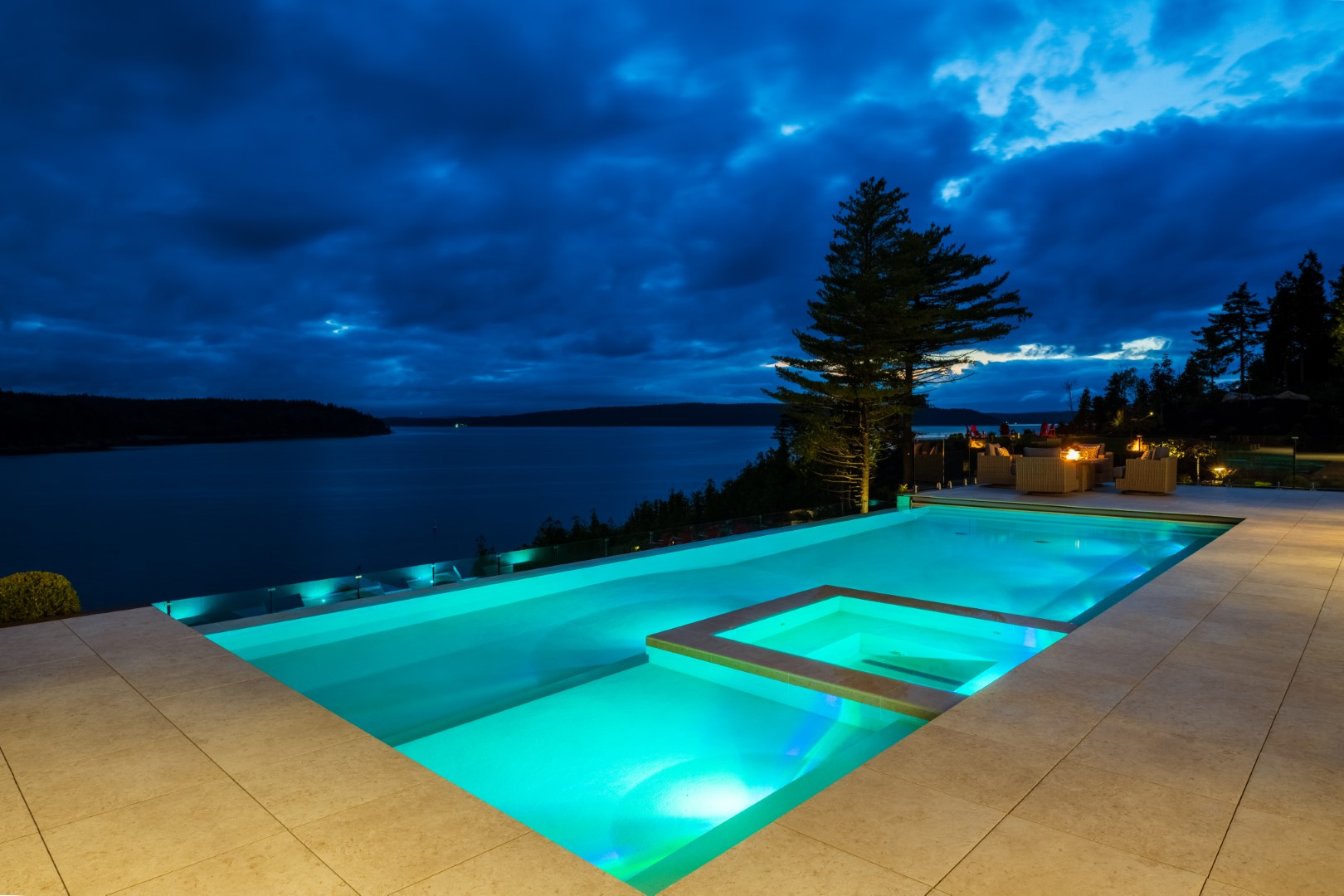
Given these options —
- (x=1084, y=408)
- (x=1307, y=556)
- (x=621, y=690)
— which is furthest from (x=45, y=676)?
(x=1084, y=408)

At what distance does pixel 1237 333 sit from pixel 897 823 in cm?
4961

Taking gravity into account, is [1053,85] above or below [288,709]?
above

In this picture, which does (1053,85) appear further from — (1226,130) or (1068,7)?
(1226,130)

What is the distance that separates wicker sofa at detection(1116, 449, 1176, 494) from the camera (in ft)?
33.4

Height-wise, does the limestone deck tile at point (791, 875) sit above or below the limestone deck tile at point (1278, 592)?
below

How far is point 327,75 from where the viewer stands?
12297mm

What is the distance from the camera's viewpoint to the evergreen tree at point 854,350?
1317 cm

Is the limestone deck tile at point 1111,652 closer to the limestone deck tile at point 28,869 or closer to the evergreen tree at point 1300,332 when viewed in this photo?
the limestone deck tile at point 28,869

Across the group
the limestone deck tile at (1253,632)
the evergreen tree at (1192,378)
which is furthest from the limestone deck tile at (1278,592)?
the evergreen tree at (1192,378)

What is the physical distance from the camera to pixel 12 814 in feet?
6.26

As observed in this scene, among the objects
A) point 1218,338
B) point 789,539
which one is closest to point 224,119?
point 789,539

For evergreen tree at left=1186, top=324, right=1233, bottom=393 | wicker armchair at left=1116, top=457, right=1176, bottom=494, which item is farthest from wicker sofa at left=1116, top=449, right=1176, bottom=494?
evergreen tree at left=1186, top=324, right=1233, bottom=393

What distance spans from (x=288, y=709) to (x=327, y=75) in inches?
521

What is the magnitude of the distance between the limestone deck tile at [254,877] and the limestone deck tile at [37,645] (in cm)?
233
